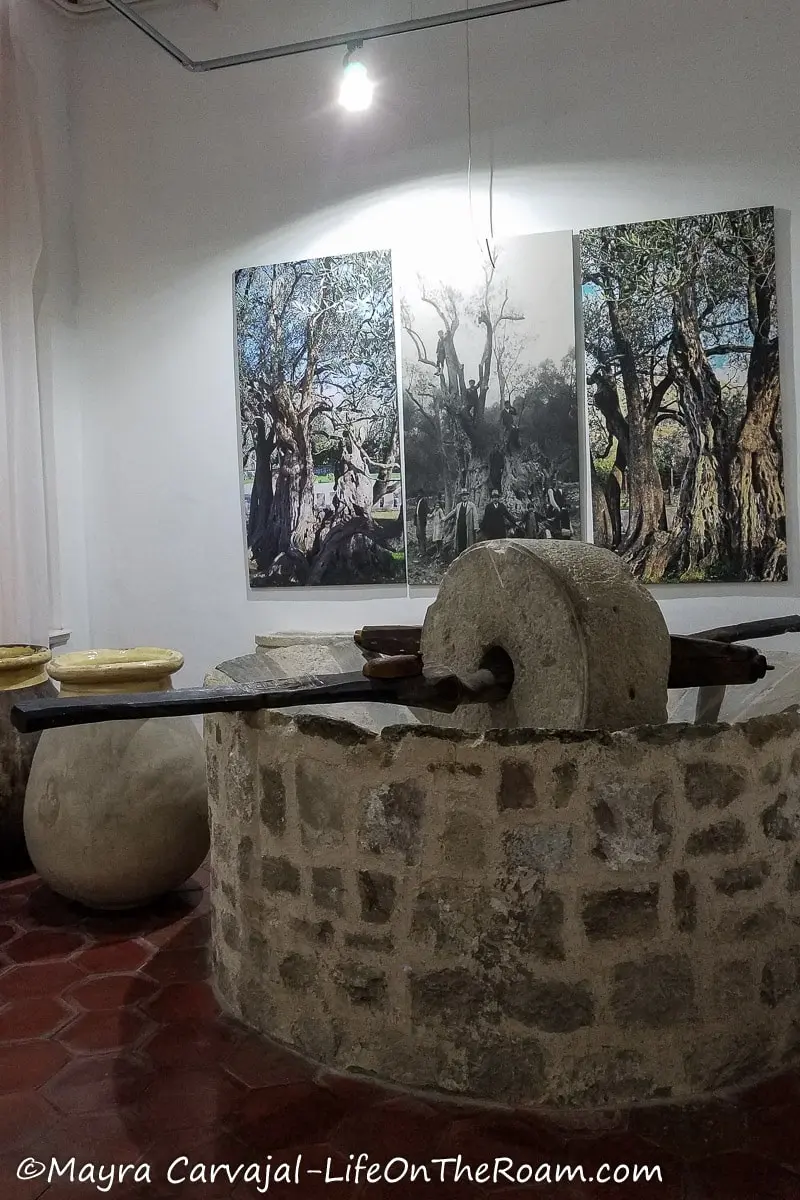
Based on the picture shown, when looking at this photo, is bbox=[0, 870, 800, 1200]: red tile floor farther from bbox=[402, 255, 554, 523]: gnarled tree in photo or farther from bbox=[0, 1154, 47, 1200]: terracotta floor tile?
bbox=[402, 255, 554, 523]: gnarled tree in photo

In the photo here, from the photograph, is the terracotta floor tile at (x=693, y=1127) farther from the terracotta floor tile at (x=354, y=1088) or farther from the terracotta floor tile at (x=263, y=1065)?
the terracotta floor tile at (x=263, y=1065)

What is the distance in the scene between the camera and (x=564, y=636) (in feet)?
6.47

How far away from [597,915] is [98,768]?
1.58 meters

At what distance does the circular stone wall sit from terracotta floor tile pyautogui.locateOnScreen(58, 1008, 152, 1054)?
47 centimetres

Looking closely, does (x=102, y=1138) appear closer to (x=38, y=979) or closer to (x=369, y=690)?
(x=38, y=979)

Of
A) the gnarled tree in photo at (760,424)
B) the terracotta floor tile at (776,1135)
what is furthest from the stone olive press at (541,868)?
the gnarled tree in photo at (760,424)

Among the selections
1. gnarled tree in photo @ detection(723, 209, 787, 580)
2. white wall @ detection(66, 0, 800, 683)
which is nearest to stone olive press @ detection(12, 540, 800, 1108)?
gnarled tree in photo @ detection(723, 209, 787, 580)

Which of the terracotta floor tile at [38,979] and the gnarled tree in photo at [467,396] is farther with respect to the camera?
the gnarled tree in photo at [467,396]

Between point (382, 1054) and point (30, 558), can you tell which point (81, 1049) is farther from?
point (30, 558)

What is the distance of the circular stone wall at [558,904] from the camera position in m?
1.84

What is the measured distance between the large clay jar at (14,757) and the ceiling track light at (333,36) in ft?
8.12

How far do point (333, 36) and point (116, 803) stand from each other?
10.2 ft

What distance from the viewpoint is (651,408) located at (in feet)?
11.5

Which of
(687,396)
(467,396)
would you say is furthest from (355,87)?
(687,396)
